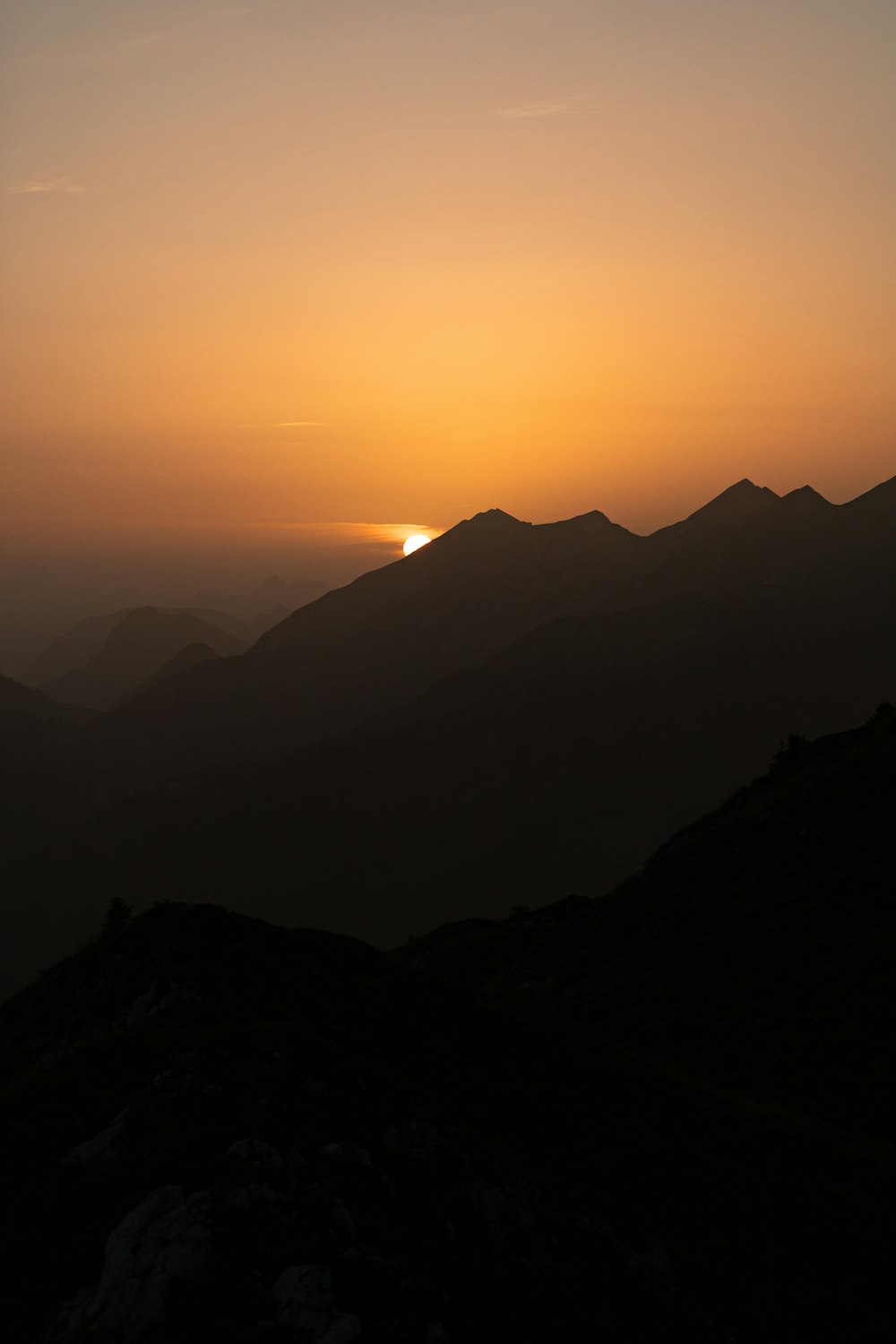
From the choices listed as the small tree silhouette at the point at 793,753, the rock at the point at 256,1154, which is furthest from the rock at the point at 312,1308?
the small tree silhouette at the point at 793,753

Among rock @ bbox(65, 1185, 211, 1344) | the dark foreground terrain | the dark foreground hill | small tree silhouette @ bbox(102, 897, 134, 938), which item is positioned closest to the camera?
rock @ bbox(65, 1185, 211, 1344)

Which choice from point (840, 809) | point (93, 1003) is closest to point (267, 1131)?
point (93, 1003)

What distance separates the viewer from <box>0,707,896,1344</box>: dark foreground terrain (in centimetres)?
1420

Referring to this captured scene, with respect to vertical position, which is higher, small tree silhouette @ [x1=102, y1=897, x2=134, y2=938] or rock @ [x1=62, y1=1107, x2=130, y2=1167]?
small tree silhouette @ [x1=102, y1=897, x2=134, y2=938]

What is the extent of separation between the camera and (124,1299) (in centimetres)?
1366

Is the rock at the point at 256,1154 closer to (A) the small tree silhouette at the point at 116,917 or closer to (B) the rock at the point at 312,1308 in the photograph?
(B) the rock at the point at 312,1308

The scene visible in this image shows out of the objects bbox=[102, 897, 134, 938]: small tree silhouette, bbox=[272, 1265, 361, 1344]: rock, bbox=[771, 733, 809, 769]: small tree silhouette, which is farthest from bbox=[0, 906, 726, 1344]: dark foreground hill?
bbox=[771, 733, 809, 769]: small tree silhouette

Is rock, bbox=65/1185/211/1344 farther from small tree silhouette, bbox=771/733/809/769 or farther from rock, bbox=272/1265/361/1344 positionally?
small tree silhouette, bbox=771/733/809/769

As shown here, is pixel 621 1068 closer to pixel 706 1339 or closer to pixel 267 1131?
pixel 706 1339

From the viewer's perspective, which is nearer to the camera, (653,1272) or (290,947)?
(653,1272)

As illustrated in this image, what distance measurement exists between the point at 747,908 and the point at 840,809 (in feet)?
30.3

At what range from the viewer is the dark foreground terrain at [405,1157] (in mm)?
14195

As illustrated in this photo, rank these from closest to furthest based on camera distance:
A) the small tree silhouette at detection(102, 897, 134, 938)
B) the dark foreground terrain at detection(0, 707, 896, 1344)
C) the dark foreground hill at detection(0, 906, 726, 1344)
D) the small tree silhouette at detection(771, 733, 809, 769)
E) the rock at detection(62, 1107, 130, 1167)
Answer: the dark foreground hill at detection(0, 906, 726, 1344)
the dark foreground terrain at detection(0, 707, 896, 1344)
the rock at detection(62, 1107, 130, 1167)
the small tree silhouette at detection(102, 897, 134, 938)
the small tree silhouette at detection(771, 733, 809, 769)

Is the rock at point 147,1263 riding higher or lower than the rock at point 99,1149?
lower
